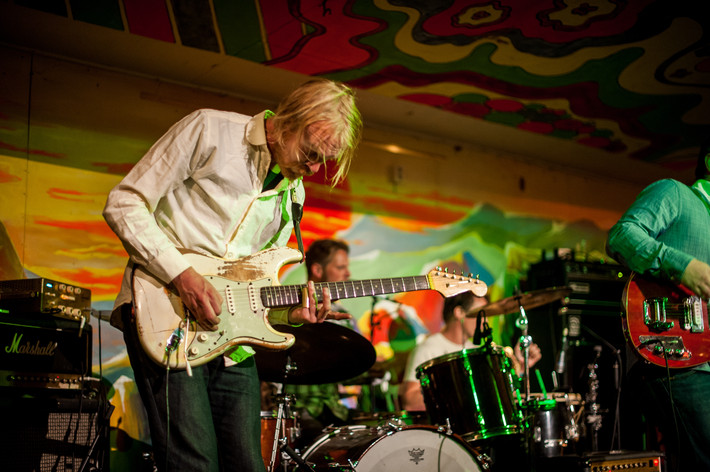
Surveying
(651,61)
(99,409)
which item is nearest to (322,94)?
(99,409)

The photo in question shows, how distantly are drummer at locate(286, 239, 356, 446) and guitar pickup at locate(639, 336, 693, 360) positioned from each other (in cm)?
221

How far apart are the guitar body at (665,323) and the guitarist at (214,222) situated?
5.29 ft

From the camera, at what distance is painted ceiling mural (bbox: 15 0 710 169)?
→ 5.30 metres

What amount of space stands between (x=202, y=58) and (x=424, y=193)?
123 inches

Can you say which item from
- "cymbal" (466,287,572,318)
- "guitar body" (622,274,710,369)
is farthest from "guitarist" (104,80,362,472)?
"cymbal" (466,287,572,318)

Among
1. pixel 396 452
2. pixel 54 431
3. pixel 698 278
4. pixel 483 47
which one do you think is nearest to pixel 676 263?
pixel 698 278

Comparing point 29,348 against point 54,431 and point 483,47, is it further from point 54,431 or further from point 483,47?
point 483,47

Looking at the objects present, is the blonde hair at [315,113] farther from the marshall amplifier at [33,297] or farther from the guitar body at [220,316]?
the marshall amplifier at [33,297]

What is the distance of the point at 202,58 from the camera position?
6.05 meters

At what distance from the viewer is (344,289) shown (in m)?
2.92

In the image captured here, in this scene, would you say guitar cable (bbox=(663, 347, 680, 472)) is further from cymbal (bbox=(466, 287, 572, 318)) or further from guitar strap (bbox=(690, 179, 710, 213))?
cymbal (bbox=(466, 287, 572, 318))

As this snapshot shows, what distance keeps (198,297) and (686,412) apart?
2395 millimetres

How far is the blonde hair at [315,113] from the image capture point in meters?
2.68

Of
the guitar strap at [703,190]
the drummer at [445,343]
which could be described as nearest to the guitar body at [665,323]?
the guitar strap at [703,190]
